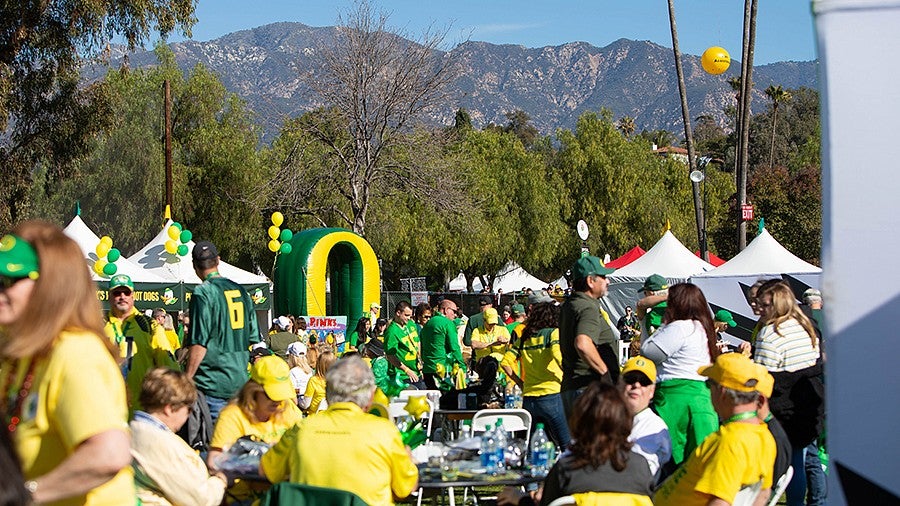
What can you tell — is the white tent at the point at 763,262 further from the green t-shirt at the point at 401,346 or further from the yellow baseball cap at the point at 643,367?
the yellow baseball cap at the point at 643,367

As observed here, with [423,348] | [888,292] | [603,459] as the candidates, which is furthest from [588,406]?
[423,348]

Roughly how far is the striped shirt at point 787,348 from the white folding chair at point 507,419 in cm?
180

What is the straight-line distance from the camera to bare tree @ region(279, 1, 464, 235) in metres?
31.6

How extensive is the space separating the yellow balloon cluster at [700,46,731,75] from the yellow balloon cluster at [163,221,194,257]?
1309 centimetres

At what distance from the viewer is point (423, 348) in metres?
11.2

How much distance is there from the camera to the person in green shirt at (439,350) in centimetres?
1097


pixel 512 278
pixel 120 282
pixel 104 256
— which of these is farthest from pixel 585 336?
pixel 512 278

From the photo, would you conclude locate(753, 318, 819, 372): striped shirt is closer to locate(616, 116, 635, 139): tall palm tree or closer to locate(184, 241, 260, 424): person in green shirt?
locate(184, 241, 260, 424): person in green shirt

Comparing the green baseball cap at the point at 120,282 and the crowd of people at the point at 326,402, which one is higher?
the green baseball cap at the point at 120,282

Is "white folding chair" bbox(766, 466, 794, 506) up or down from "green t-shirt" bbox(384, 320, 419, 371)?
down

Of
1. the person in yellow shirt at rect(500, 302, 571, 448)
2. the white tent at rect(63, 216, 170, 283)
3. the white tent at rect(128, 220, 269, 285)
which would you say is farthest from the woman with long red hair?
the white tent at rect(128, 220, 269, 285)

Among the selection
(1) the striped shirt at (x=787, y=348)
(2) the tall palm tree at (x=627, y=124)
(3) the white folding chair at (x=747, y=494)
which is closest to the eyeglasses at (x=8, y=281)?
(3) the white folding chair at (x=747, y=494)

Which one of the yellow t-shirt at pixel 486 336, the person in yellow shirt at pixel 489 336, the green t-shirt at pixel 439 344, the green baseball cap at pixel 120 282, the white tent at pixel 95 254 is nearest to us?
the green baseball cap at pixel 120 282

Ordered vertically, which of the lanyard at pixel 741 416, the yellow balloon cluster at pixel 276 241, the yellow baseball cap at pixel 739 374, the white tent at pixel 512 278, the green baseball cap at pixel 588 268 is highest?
the yellow balloon cluster at pixel 276 241
